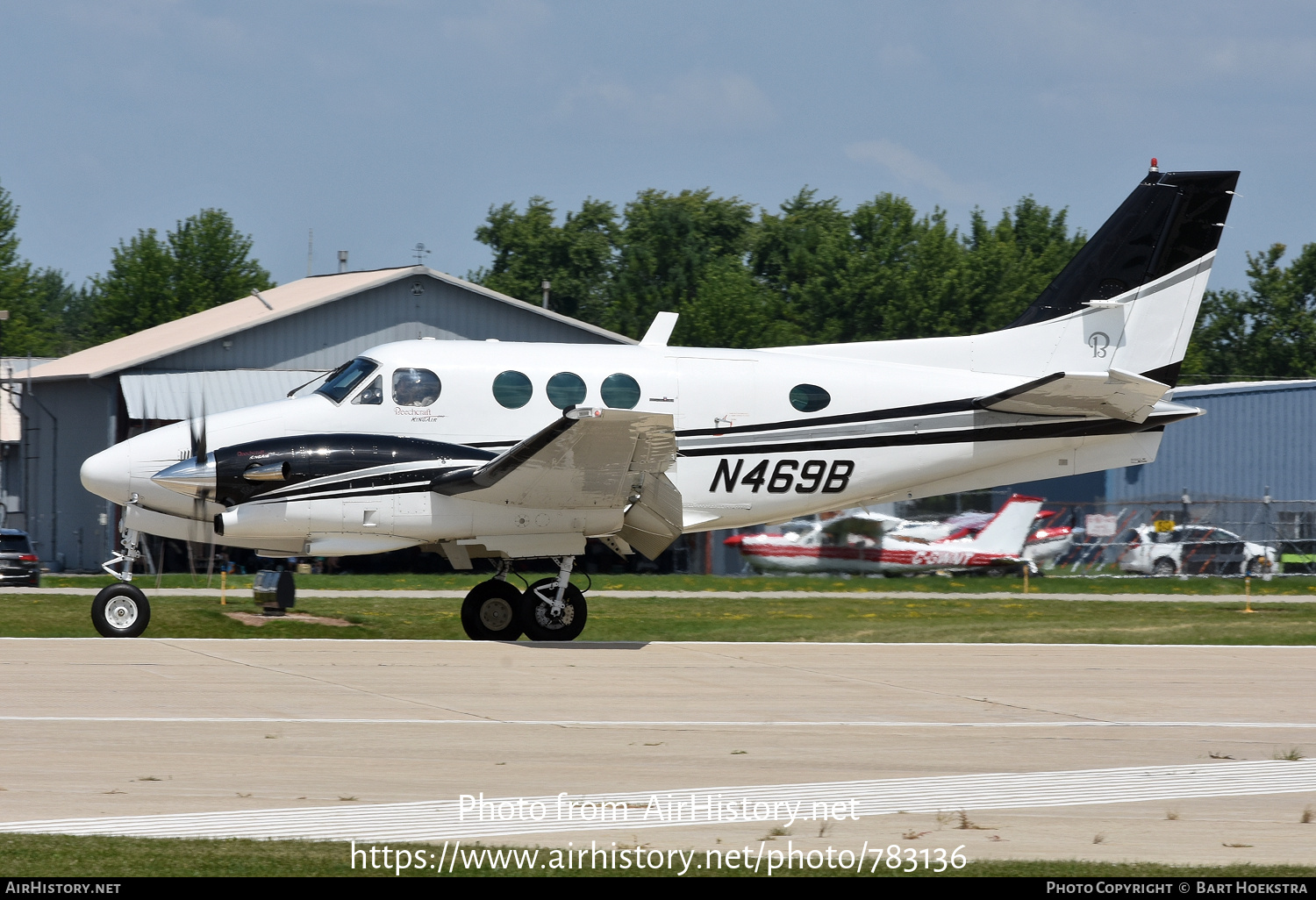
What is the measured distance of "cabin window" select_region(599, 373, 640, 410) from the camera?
1549 cm

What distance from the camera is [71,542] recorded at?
127 ft

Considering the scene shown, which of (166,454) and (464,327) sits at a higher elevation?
(464,327)

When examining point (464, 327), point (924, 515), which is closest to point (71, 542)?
point (464, 327)

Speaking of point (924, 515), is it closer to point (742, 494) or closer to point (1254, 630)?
point (1254, 630)

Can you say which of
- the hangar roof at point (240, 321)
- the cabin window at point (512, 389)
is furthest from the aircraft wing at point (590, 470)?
the hangar roof at point (240, 321)

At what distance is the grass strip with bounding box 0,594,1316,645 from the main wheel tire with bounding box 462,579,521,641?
3.02m

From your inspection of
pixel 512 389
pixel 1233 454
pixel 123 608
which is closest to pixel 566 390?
pixel 512 389

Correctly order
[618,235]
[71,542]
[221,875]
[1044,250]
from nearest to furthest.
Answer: [221,875], [71,542], [1044,250], [618,235]

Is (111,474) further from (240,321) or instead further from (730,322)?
(730,322)

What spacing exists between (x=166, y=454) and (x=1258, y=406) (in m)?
35.9

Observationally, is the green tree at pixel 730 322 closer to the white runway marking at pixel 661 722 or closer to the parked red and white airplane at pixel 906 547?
the parked red and white airplane at pixel 906 547

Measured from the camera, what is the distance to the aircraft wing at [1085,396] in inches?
604

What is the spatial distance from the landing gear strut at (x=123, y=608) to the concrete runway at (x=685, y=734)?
1.22ft

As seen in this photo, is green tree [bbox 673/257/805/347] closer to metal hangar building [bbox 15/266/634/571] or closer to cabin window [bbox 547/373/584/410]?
metal hangar building [bbox 15/266/634/571]
